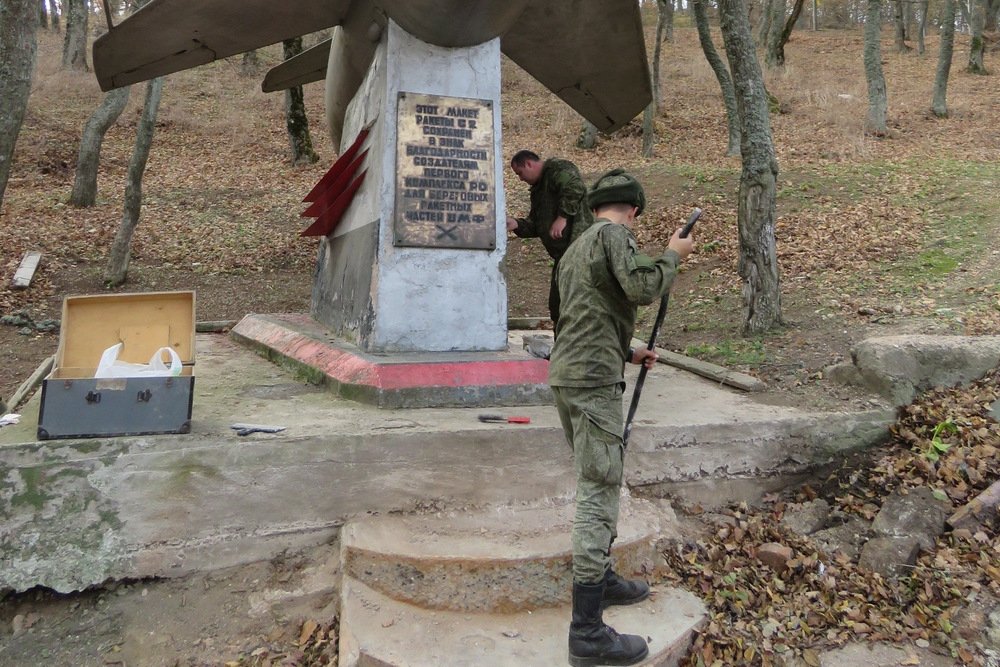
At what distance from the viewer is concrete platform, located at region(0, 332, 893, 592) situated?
11.5 ft

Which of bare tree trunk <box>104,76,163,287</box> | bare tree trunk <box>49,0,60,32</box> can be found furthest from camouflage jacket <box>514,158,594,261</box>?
bare tree trunk <box>49,0,60,32</box>

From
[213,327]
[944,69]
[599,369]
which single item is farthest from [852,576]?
[944,69]

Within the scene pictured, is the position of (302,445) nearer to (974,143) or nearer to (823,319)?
(823,319)

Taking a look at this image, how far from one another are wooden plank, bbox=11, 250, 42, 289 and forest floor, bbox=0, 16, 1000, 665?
0.13m

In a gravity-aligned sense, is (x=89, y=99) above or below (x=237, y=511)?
above

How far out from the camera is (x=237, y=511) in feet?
12.2

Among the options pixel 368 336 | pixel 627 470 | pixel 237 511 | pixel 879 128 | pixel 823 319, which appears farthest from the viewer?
pixel 879 128

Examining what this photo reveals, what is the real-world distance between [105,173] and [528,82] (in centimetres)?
1469

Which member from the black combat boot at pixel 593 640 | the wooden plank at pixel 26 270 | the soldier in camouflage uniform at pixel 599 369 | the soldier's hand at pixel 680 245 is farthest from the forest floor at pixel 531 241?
the soldier's hand at pixel 680 245

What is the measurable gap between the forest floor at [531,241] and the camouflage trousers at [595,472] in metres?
1.35

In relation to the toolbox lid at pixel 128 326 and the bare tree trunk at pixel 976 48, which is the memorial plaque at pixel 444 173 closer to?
the toolbox lid at pixel 128 326

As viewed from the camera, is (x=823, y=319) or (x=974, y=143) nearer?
(x=823, y=319)

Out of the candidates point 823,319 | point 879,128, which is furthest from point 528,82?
point 823,319

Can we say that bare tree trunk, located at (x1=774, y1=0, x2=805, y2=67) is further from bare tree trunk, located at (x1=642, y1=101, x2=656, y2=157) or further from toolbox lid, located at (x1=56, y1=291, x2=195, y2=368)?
toolbox lid, located at (x1=56, y1=291, x2=195, y2=368)
